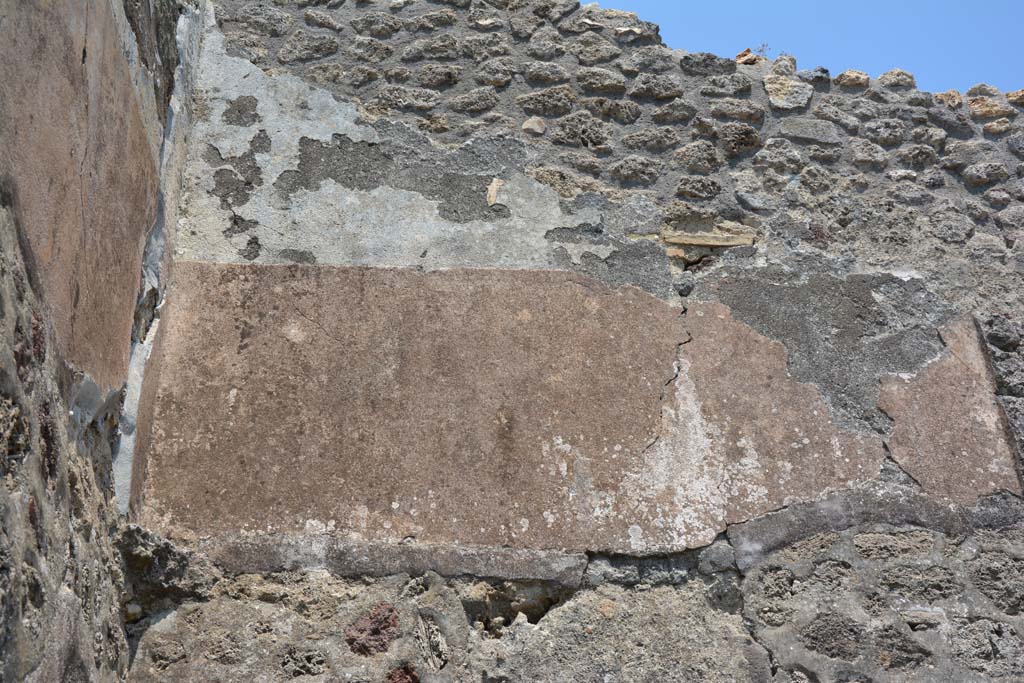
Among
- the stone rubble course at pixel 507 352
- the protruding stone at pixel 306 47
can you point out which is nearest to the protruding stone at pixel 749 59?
the stone rubble course at pixel 507 352

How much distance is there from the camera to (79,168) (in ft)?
7.01

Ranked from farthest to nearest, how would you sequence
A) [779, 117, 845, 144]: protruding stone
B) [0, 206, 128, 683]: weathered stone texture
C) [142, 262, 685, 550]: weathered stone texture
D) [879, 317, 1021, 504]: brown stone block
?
[779, 117, 845, 144]: protruding stone → [879, 317, 1021, 504]: brown stone block → [142, 262, 685, 550]: weathered stone texture → [0, 206, 128, 683]: weathered stone texture

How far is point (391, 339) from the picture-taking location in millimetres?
2912

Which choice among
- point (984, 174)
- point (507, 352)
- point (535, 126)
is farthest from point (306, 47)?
point (984, 174)

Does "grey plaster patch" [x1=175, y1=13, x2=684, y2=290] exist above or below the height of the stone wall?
above

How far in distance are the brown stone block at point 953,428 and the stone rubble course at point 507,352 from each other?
1 centimetres

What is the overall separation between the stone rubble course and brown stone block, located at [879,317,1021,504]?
0.01m

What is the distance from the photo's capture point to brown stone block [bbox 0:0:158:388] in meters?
1.80

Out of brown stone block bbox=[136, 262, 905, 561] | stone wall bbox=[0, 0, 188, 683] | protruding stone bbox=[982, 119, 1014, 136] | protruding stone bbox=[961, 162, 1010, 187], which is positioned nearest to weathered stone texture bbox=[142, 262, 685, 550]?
brown stone block bbox=[136, 262, 905, 561]

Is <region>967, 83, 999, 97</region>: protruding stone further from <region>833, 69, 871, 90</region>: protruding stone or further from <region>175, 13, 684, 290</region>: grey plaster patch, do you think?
<region>175, 13, 684, 290</region>: grey plaster patch

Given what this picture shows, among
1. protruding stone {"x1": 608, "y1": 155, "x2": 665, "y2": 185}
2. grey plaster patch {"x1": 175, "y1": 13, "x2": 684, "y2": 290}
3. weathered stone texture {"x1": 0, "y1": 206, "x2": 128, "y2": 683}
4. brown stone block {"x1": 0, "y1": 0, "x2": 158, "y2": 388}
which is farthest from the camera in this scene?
protruding stone {"x1": 608, "y1": 155, "x2": 665, "y2": 185}

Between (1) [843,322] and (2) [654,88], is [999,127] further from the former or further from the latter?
(2) [654,88]

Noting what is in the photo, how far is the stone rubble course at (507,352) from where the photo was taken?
2.43 m

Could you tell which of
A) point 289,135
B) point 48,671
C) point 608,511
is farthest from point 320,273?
point 48,671
